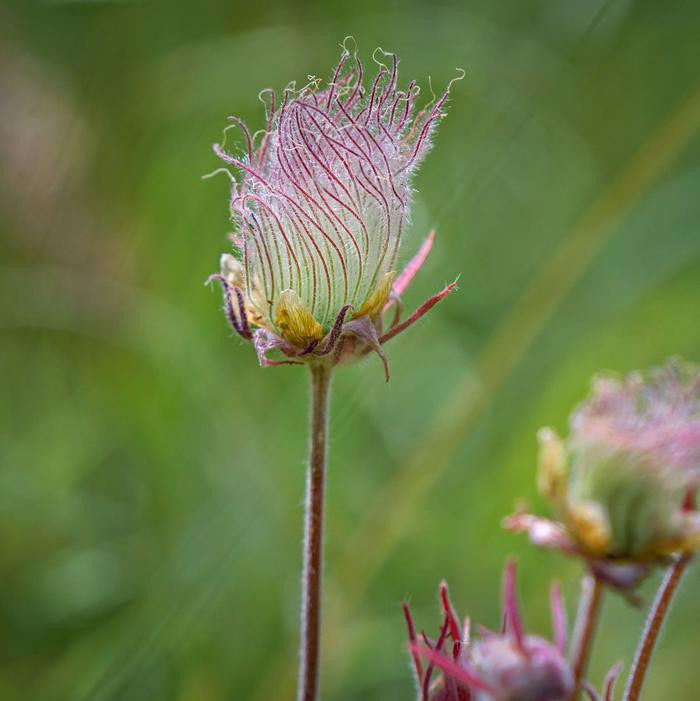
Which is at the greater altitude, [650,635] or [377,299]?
[377,299]

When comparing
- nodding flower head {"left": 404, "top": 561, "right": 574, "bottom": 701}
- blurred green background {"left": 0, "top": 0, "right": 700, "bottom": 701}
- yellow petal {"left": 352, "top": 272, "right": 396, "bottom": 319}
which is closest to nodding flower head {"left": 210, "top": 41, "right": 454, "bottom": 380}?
yellow petal {"left": 352, "top": 272, "right": 396, "bottom": 319}

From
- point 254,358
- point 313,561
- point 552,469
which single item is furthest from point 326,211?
point 254,358

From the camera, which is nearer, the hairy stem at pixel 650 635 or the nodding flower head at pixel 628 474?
the hairy stem at pixel 650 635

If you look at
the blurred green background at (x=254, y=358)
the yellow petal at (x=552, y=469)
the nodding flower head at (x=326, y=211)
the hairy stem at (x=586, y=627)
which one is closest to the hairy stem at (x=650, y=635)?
the hairy stem at (x=586, y=627)

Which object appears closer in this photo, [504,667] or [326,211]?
[504,667]

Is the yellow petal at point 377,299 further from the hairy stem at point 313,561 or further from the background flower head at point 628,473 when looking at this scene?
the background flower head at point 628,473

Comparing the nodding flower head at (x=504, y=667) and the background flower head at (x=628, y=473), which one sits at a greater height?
the background flower head at (x=628, y=473)

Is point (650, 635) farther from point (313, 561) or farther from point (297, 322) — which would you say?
point (297, 322)
